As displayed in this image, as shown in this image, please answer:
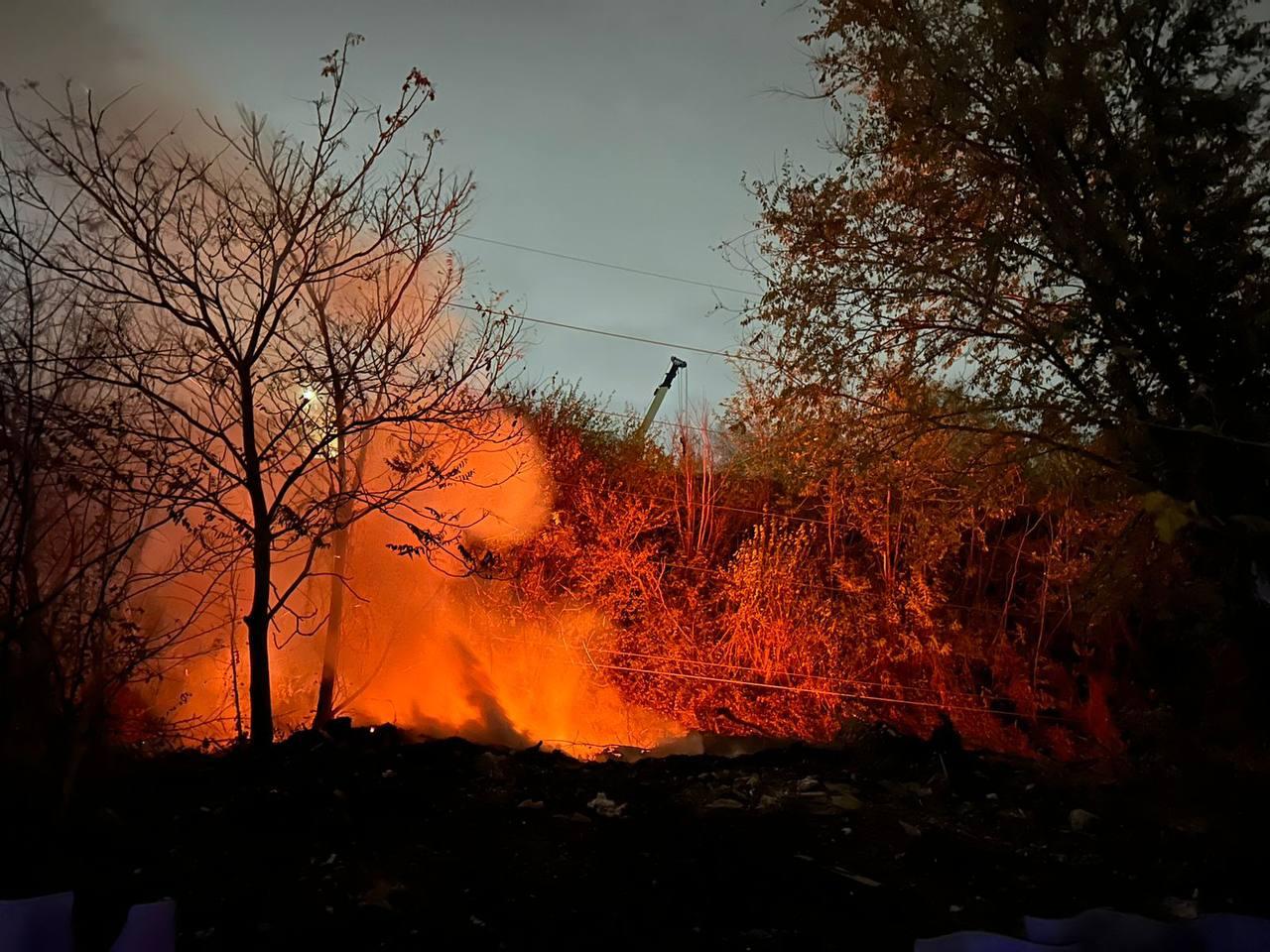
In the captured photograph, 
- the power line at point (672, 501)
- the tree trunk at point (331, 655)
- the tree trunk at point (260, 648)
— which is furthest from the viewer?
the power line at point (672, 501)

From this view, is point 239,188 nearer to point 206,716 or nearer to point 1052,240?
point 206,716

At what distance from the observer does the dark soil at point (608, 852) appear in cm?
412

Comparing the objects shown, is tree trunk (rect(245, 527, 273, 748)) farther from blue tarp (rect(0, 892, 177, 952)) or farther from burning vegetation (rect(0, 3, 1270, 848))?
blue tarp (rect(0, 892, 177, 952))

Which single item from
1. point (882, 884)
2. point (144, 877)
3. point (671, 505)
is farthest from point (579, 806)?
point (671, 505)

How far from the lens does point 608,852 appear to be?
518 centimetres

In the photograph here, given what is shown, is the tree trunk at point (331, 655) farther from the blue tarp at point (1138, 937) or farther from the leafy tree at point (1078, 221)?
the blue tarp at point (1138, 937)

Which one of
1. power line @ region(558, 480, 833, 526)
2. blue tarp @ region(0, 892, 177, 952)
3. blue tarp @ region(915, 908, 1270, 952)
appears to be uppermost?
power line @ region(558, 480, 833, 526)

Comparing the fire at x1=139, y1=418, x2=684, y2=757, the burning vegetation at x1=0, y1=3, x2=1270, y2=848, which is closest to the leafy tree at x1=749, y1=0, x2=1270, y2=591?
the burning vegetation at x1=0, y1=3, x2=1270, y2=848

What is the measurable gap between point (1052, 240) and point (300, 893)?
646 cm

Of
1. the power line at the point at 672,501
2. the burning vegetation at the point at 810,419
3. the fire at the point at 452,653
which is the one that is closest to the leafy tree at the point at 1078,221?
the burning vegetation at the point at 810,419

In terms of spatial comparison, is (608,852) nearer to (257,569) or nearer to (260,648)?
(260,648)

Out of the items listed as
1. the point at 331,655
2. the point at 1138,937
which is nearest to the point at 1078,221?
the point at 1138,937

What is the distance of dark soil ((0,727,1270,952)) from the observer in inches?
162

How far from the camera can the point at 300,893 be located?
4.32m
